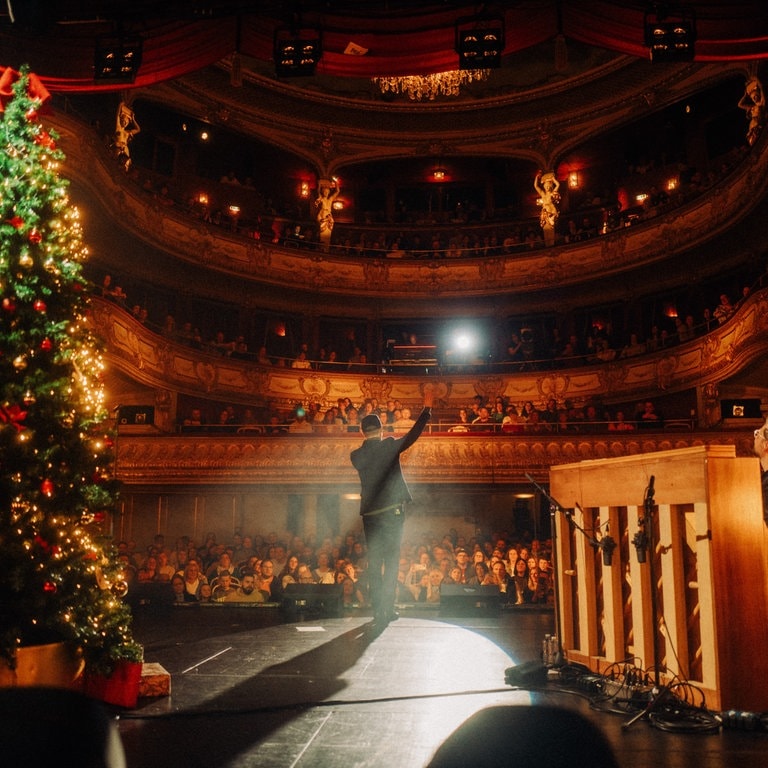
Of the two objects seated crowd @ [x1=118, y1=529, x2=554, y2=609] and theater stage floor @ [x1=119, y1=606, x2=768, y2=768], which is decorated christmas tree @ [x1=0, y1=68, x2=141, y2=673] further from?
seated crowd @ [x1=118, y1=529, x2=554, y2=609]

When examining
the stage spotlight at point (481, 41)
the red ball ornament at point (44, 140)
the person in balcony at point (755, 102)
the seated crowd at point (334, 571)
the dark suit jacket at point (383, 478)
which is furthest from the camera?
the person in balcony at point (755, 102)

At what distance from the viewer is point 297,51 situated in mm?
9172

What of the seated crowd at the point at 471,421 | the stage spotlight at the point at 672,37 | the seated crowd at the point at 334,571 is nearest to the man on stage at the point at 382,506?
the seated crowd at the point at 334,571

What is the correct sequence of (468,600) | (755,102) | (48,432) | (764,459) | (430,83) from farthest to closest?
(430,83), (755,102), (468,600), (48,432), (764,459)

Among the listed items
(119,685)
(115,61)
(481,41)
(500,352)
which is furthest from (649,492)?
(500,352)

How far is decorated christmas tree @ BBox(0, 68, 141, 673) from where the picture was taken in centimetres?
375

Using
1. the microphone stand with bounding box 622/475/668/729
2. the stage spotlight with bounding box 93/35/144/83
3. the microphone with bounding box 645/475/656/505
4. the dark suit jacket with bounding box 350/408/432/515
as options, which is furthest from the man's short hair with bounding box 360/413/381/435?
the stage spotlight with bounding box 93/35/144/83

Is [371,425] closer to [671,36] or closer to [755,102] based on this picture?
[671,36]

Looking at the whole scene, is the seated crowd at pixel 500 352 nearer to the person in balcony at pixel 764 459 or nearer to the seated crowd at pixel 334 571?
the seated crowd at pixel 334 571

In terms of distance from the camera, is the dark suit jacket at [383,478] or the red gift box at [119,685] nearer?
the red gift box at [119,685]

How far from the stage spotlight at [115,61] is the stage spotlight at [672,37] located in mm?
5998

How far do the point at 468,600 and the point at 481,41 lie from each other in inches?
263

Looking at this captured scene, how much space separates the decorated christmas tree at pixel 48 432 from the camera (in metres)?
3.75

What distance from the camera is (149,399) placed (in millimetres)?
19250
